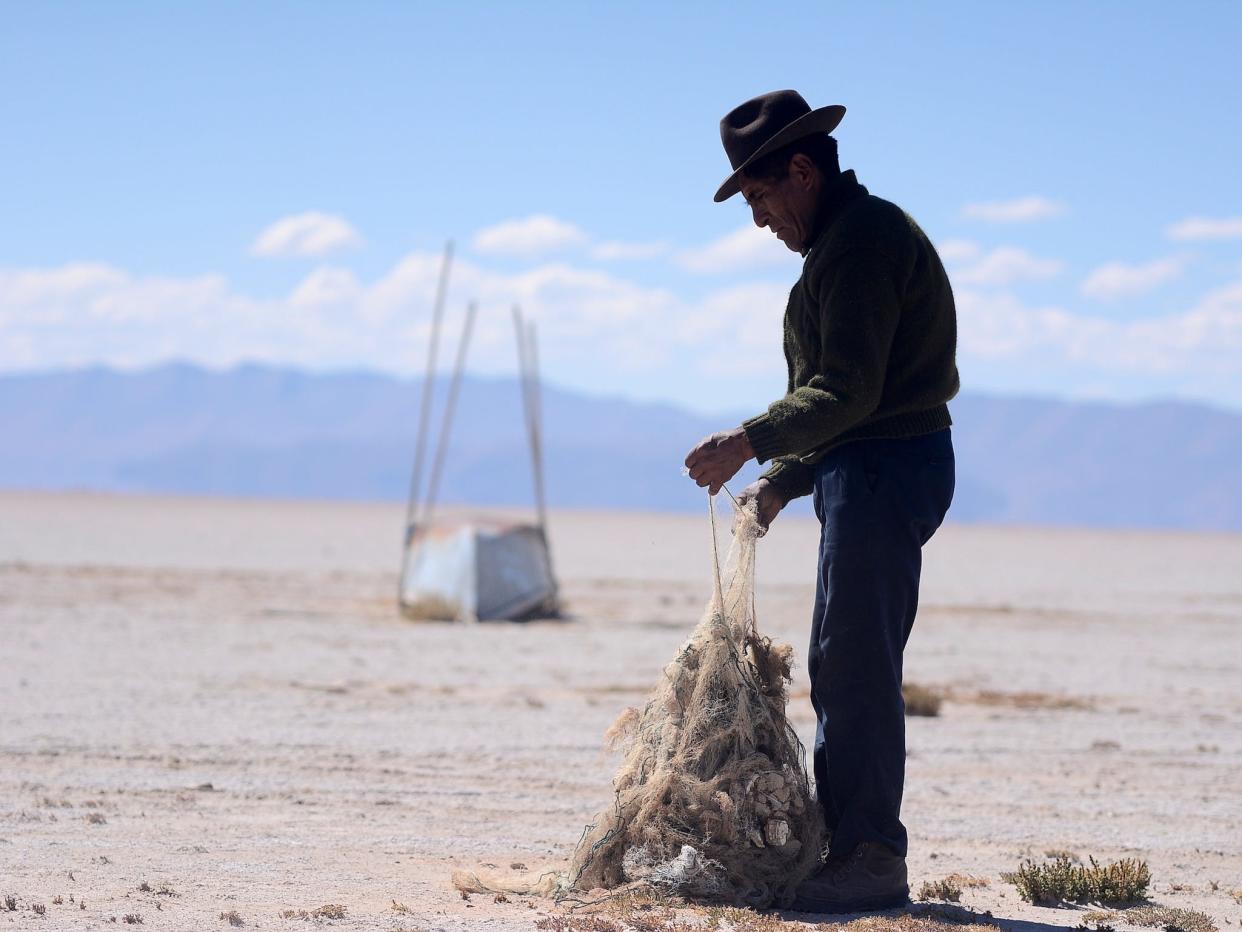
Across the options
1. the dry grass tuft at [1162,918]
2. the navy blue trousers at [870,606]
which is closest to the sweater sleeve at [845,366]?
the navy blue trousers at [870,606]

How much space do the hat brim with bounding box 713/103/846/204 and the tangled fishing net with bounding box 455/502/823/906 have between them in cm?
94

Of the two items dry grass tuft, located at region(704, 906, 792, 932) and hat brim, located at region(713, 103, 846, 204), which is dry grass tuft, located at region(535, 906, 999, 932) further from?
hat brim, located at region(713, 103, 846, 204)

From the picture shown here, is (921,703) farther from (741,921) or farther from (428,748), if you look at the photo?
(741,921)

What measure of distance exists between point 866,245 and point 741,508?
825mm

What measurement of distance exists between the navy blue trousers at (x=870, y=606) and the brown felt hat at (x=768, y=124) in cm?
77

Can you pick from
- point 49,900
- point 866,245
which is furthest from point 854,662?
point 49,900

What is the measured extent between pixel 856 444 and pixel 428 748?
414cm

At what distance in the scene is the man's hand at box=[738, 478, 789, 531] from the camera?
14.0ft

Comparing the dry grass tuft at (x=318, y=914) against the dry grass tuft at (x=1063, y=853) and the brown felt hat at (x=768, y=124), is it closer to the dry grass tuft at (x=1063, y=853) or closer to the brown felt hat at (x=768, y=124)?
the brown felt hat at (x=768, y=124)

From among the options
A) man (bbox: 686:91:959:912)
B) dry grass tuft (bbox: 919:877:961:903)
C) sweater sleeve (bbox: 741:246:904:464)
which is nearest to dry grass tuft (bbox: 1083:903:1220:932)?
dry grass tuft (bbox: 919:877:961:903)

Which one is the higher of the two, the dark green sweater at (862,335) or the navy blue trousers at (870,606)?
the dark green sweater at (862,335)

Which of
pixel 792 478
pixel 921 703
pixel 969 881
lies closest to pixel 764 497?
pixel 792 478

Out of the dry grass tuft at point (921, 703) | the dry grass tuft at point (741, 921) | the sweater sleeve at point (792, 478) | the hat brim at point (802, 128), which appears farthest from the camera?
the dry grass tuft at point (921, 703)

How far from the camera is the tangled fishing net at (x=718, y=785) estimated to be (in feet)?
13.3
